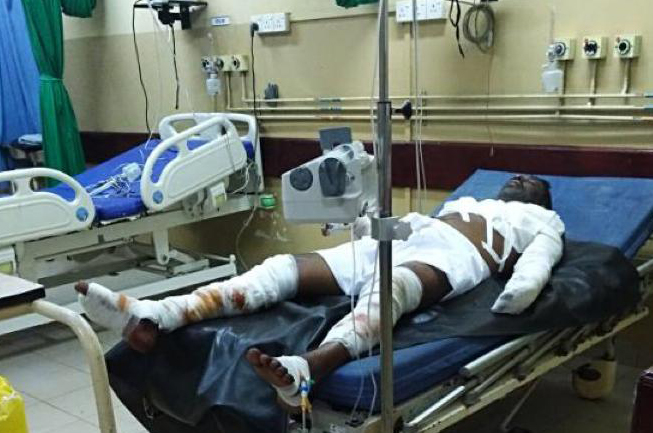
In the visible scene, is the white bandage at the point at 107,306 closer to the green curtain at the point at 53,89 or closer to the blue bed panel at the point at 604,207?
the blue bed panel at the point at 604,207

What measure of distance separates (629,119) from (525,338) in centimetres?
134

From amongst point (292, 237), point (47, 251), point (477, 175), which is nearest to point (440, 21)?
point (477, 175)

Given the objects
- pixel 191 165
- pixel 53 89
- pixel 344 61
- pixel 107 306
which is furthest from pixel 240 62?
pixel 107 306

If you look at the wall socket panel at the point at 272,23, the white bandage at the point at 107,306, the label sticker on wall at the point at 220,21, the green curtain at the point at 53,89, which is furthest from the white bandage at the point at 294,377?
the green curtain at the point at 53,89

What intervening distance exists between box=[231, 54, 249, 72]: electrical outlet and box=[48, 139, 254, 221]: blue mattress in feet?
1.77

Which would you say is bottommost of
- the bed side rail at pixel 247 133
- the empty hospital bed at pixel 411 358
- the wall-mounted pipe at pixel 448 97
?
the empty hospital bed at pixel 411 358

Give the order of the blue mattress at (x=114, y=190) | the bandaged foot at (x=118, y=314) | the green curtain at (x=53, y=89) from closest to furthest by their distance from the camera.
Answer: the bandaged foot at (x=118, y=314) → the blue mattress at (x=114, y=190) → the green curtain at (x=53, y=89)

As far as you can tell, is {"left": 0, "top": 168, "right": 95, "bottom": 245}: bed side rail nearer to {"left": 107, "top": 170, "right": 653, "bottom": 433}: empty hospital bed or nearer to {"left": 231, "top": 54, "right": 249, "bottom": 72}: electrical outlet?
{"left": 107, "top": 170, "right": 653, "bottom": 433}: empty hospital bed

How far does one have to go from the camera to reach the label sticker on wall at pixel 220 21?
14.9 feet

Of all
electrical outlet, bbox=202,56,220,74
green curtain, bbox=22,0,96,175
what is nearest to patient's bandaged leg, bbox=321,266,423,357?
electrical outlet, bbox=202,56,220,74

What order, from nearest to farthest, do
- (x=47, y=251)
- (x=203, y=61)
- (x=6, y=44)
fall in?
(x=47, y=251)
(x=203, y=61)
(x=6, y=44)

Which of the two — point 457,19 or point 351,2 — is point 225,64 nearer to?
point 351,2

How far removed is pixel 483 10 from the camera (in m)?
3.34

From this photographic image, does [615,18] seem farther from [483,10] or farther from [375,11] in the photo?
[375,11]
